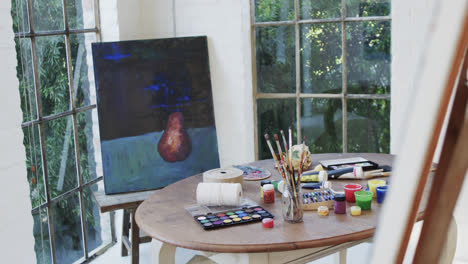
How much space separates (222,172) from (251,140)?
5.28 feet

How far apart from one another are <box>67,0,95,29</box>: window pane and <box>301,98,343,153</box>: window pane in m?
1.60

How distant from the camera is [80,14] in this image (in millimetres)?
3645

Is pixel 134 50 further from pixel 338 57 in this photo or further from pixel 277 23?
pixel 338 57

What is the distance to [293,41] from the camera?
404cm

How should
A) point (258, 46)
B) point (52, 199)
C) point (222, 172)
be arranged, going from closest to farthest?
point (222, 172) < point (52, 199) < point (258, 46)

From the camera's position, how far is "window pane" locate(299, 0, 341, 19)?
383cm

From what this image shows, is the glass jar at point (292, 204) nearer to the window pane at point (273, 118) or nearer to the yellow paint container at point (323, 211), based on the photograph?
the yellow paint container at point (323, 211)

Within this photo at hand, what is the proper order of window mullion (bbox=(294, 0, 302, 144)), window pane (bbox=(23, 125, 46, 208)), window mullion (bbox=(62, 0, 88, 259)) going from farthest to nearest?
window mullion (bbox=(294, 0, 302, 144)) → window mullion (bbox=(62, 0, 88, 259)) → window pane (bbox=(23, 125, 46, 208))

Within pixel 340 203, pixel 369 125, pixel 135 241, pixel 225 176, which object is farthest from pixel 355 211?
pixel 369 125

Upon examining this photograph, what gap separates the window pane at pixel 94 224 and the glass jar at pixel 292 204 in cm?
192

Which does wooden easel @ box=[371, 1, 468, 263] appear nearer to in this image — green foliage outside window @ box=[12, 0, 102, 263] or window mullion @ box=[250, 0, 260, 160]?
green foliage outside window @ box=[12, 0, 102, 263]

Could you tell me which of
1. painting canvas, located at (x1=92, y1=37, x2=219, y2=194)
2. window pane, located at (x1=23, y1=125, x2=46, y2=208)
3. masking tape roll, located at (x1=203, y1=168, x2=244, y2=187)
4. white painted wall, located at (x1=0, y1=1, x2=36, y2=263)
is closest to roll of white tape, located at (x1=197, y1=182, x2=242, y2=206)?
masking tape roll, located at (x1=203, y1=168, x2=244, y2=187)

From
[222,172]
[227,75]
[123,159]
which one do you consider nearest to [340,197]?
[222,172]

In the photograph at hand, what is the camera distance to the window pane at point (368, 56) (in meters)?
3.71
